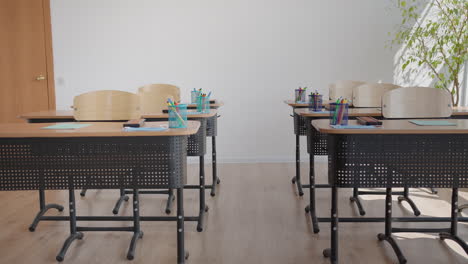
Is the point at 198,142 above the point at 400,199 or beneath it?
above

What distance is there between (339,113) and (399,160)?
0.44 m

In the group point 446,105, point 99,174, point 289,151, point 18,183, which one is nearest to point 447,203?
point 446,105

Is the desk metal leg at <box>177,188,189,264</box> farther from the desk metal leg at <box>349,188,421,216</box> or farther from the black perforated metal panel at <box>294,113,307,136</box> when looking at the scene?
the black perforated metal panel at <box>294,113,307,136</box>

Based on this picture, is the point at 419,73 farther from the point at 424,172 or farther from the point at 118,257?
the point at 118,257

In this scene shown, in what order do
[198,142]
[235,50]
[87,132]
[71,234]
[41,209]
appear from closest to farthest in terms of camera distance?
[87,132], [71,234], [41,209], [198,142], [235,50]

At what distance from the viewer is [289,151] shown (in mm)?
6168

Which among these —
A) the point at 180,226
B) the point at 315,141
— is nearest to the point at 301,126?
the point at 315,141

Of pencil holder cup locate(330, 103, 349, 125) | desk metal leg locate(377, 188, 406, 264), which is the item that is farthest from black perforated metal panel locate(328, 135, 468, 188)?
desk metal leg locate(377, 188, 406, 264)

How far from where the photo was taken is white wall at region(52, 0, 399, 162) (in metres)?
6.00

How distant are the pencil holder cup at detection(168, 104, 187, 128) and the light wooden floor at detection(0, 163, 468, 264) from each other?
885 mm

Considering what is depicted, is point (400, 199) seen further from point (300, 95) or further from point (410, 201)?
point (300, 95)

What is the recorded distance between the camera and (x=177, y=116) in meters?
2.67

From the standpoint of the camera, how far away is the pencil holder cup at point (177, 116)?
2.66 meters

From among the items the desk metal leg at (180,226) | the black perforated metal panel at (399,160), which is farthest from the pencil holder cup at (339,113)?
the desk metal leg at (180,226)
